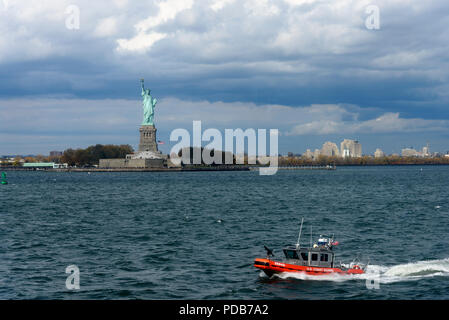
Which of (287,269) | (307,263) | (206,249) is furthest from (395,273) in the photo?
(206,249)

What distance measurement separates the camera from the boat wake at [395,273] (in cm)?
2745

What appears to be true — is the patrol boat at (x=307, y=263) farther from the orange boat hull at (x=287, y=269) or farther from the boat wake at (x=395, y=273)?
the boat wake at (x=395, y=273)

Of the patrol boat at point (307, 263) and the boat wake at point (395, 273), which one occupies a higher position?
the patrol boat at point (307, 263)

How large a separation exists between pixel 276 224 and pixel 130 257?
1808 centimetres

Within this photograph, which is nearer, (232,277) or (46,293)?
(46,293)

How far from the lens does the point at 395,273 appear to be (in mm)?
29047

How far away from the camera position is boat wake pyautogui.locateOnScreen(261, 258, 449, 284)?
27.5 metres

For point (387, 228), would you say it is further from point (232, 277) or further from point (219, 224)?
point (232, 277)

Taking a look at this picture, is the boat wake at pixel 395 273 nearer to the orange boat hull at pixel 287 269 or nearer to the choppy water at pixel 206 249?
the choppy water at pixel 206 249

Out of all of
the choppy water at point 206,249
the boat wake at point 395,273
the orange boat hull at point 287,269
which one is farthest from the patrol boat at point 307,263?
the choppy water at point 206,249

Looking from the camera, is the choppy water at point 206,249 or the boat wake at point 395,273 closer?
the choppy water at point 206,249

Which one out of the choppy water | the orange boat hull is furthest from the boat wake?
the orange boat hull
